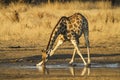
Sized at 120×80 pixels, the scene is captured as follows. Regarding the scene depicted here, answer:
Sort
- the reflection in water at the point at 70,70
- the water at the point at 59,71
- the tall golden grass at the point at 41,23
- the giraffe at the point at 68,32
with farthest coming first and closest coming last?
1. the tall golden grass at the point at 41,23
2. the giraffe at the point at 68,32
3. the reflection in water at the point at 70,70
4. the water at the point at 59,71

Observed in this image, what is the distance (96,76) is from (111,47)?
23.3ft

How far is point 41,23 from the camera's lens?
27.5 m

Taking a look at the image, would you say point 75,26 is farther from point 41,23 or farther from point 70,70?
point 41,23

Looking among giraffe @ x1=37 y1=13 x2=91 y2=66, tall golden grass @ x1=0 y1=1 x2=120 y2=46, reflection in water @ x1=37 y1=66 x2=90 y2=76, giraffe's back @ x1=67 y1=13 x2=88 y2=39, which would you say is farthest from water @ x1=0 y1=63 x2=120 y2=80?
tall golden grass @ x1=0 y1=1 x2=120 y2=46

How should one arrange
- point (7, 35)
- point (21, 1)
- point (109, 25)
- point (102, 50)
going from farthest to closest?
1. point (21, 1)
2. point (109, 25)
3. point (7, 35)
4. point (102, 50)

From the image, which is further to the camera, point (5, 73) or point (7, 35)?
point (7, 35)

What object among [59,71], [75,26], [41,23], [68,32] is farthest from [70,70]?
[41,23]

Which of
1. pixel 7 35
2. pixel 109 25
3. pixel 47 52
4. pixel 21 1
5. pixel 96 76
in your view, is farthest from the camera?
pixel 21 1

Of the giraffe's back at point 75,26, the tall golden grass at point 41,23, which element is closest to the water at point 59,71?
the giraffe's back at point 75,26

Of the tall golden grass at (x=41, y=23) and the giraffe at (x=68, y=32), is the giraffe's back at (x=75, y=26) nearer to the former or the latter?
the giraffe at (x=68, y=32)

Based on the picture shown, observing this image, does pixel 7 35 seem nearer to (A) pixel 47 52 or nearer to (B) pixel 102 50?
(B) pixel 102 50

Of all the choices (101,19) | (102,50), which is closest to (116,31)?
(101,19)

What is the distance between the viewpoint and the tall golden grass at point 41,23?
78.7ft

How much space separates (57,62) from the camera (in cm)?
1806
